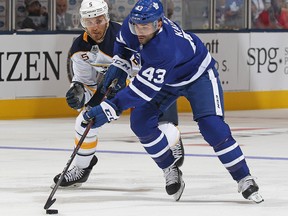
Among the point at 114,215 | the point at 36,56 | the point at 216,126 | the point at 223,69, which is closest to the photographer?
the point at 114,215

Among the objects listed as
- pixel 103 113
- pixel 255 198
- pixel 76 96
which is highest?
pixel 103 113

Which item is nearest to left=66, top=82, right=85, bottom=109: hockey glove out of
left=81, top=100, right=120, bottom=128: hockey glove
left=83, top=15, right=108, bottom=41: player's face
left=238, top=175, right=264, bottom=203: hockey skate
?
left=83, top=15, right=108, bottom=41: player's face

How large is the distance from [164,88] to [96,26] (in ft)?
2.64

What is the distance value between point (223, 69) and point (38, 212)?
9418 millimetres

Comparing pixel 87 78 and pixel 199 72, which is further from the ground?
pixel 199 72

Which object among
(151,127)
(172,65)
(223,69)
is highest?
(172,65)

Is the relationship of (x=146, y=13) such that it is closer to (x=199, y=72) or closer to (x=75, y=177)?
(x=199, y=72)

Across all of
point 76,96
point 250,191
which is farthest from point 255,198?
point 76,96

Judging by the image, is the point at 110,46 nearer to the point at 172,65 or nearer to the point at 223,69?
the point at 172,65

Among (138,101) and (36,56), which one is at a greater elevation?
(138,101)

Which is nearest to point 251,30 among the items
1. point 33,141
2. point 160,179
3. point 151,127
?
point 33,141

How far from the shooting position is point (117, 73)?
8.05 meters

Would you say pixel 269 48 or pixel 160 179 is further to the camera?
pixel 269 48

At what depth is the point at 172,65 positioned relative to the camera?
7359 millimetres
